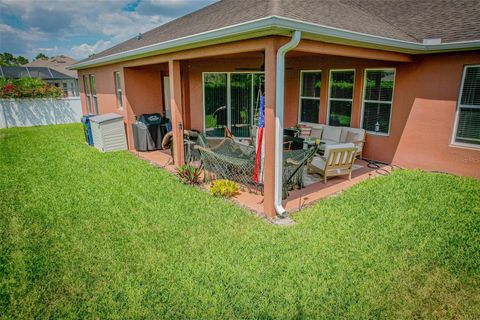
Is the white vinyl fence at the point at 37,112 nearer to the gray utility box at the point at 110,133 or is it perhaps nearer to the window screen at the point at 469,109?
the gray utility box at the point at 110,133

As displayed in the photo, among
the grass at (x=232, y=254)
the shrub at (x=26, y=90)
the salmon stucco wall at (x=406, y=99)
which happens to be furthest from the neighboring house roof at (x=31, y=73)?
the grass at (x=232, y=254)

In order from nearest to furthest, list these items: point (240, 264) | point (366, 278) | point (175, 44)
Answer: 1. point (366, 278)
2. point (240, 264)
3. point (175, 44)

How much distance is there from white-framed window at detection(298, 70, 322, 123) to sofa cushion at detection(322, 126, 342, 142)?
678 millimetres

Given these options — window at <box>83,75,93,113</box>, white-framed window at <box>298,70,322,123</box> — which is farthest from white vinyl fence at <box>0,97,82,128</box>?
white-framed window at <box>298,70,322,123</box>

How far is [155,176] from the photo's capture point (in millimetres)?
7258

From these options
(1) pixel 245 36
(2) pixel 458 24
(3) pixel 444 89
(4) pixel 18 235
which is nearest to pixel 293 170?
(1) pixel 245 36

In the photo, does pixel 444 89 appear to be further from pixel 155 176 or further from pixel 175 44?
pixel 155 176

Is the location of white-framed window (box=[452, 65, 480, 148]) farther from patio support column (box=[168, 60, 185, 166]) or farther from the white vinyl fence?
the white vinyl fence

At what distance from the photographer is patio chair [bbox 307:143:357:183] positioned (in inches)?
251

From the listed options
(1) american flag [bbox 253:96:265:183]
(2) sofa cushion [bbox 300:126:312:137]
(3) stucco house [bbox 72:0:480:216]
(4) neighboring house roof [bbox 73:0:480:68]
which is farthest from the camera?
(2) sofa cushion [bbox 300:126:312:137]

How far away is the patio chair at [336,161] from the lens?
251 inches

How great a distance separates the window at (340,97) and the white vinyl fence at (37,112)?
15.8m

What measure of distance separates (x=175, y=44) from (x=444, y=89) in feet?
20.2

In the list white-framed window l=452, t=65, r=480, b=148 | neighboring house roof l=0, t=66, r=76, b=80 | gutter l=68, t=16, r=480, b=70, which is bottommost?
white-framed window l=452, t=65, r=480, b=148
